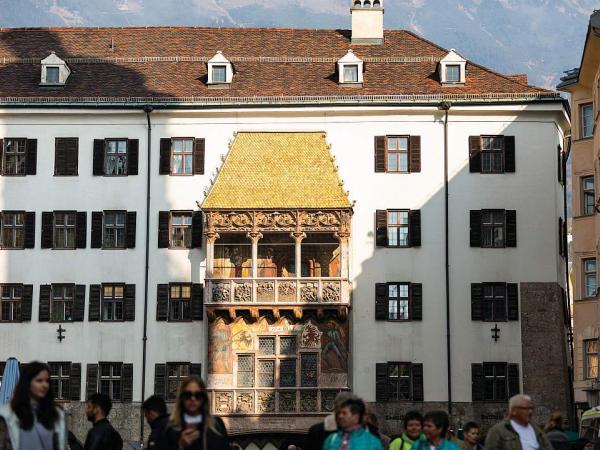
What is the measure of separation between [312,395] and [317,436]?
117 ft

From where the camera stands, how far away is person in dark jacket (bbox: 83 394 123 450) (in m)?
19.2

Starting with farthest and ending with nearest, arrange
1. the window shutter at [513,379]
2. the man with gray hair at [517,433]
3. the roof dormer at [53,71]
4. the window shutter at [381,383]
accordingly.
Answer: the roof dormer at [53,71], the window shutter at [381,383], the window shutter at [513,379], the man with gray hair at [517,433]

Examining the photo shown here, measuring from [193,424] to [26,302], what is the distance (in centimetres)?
4358

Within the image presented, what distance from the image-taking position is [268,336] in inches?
2224

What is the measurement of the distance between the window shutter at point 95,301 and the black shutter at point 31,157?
18.1 feet

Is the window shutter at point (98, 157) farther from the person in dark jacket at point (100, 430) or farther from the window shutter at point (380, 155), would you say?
the person in dark jacket at point (100, 430)

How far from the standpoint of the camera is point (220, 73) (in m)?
60.3

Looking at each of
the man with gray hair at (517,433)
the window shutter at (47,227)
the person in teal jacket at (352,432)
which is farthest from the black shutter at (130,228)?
the person in teal jacket at (352,432)

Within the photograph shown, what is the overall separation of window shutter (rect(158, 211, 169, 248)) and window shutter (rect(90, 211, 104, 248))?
236 centimetres

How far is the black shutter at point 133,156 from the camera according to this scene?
58381mm

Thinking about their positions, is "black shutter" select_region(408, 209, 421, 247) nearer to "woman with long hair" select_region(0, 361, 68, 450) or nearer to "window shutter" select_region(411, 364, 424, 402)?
"window shutter" select_region(411, 364, 424, 402)

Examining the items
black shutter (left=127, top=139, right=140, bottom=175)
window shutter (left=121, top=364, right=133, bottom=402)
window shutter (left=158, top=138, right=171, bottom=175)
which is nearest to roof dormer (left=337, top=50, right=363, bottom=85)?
window shutter (left=158, top=138, right=171, bottom=175)

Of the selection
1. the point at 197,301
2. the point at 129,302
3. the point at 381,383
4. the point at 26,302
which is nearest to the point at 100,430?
the point at 381,383

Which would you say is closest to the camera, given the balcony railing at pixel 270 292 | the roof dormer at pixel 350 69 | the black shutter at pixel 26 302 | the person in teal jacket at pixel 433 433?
the person in teal jacket at pixel 433 433
